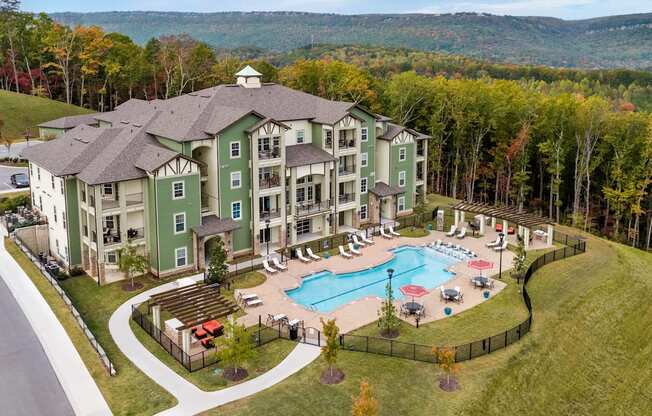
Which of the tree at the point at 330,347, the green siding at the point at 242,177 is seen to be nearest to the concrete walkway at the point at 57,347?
the tree at the point at 330,347

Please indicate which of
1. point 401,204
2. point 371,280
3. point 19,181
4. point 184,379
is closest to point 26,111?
point 19,181

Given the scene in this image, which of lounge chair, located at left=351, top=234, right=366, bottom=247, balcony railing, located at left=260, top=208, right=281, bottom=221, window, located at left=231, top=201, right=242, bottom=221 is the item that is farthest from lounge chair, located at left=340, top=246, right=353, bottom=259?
window, located at left=231, top=201, right=242, bottom=221

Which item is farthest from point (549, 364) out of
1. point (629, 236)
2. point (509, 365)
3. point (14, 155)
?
point (14, 155)

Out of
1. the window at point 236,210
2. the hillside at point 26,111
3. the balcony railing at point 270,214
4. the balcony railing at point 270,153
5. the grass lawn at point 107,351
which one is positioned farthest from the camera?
the hillside at point 26,111

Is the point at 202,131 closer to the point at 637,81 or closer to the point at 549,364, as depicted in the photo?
the point at 549,364

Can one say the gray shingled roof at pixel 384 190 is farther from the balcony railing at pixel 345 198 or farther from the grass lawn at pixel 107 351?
the grass lawn at pixel 107 351

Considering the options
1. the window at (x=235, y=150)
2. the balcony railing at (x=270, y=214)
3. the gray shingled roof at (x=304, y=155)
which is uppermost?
the window at (x=235, y=150)

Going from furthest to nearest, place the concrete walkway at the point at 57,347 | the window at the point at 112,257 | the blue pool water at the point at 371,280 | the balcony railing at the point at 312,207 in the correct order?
the balcony railing at the point at 312,207 < the window at the point at 112,257 < the blue pool water at the point at 371,280 < the concrete walkway at the point at 57,347
